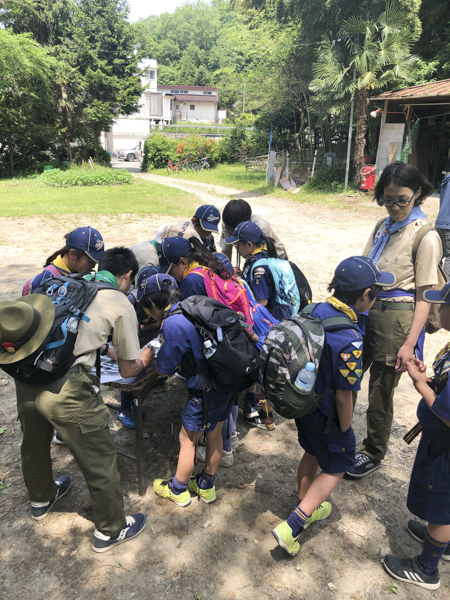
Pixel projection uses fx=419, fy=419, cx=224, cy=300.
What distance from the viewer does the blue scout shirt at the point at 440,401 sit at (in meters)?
1.89

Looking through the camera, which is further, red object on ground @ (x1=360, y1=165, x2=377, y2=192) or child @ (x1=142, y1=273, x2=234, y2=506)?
red object on ground @ (x1=360, y1=165, x2=377, y2=192)

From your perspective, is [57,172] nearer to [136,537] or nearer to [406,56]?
[406,56]

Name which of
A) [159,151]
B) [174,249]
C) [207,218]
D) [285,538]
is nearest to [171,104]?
[159,151]


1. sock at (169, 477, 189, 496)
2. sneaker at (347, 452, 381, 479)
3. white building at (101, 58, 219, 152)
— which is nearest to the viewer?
sock at (169, 477, 189, 496)

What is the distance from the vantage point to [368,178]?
52.2 feet

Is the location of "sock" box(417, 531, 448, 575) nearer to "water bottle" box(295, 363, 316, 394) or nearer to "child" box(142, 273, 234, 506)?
"water bottle" box(295, 363, 316, 394)

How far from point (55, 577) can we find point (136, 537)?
18.1 inches

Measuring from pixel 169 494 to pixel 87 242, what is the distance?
1759mm

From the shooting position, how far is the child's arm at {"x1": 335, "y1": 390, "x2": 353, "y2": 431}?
2.16 meters

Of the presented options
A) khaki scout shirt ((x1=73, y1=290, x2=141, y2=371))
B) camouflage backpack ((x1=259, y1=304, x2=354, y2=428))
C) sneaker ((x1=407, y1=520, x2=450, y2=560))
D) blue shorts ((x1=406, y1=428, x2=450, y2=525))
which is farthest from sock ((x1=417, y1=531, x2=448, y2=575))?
khaki scout shirt ((x1=73, y1=290, x2=141, y2=371))

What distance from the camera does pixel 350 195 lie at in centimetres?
1612

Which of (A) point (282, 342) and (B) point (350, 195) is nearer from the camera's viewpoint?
(A) point (282, 342)

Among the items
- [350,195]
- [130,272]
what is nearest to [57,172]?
[350,195]

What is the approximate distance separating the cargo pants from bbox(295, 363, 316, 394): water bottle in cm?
106
